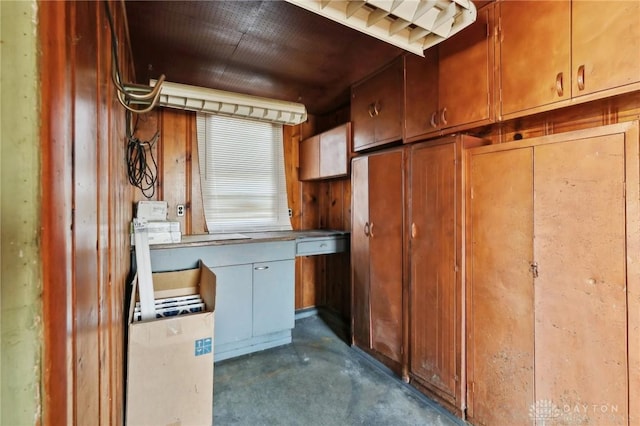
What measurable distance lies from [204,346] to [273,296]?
1071mm

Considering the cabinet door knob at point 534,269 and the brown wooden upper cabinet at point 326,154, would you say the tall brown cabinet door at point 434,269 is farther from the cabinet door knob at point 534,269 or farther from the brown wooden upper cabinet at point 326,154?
the brown wooden upper cabinet at point 326,154

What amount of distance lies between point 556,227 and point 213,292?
1.82m

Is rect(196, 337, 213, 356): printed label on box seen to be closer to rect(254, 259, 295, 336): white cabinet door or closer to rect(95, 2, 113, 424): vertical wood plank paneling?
rect(95, 2, 113, 424): vertical wood plank paneling

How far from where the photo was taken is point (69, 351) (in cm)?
50

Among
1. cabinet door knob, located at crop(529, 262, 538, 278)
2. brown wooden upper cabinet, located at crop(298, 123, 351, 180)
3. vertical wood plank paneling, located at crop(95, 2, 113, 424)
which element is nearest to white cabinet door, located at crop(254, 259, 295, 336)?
brown wooden upper cabinet, located at crop(298, 123, 351, 180)

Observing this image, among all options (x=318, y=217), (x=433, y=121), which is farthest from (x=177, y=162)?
(x=433, y=121)

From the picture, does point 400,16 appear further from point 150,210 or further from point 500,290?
point 150,210

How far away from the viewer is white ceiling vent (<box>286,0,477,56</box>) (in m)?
1.26

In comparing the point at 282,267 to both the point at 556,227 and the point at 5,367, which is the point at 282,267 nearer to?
the point at 556,227

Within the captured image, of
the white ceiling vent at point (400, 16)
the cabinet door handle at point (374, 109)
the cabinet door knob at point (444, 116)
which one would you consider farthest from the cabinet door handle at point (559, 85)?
the cabinet door handle at point (374, 109)

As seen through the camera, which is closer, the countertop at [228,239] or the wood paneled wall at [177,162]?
the countertop at [228,239]

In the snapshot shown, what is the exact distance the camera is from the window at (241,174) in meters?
2.93

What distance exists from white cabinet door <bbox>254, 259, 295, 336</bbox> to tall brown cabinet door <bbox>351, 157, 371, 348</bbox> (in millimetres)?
591

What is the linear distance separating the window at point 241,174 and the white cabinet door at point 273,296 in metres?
0.65
